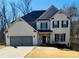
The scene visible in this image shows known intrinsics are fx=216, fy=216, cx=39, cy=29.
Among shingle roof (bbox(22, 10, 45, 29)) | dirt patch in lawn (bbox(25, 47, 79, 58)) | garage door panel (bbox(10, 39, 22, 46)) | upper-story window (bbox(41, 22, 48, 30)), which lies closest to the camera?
dirt patch in lawn (bbox(25, 47, 79, 58))

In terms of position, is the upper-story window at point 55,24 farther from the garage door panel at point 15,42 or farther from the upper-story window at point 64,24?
the garage door panel at point 15,42

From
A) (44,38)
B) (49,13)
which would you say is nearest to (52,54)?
(44,38)

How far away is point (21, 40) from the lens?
41.0 m

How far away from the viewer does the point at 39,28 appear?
4162 centimetres

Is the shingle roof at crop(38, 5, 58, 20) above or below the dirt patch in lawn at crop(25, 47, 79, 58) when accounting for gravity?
above

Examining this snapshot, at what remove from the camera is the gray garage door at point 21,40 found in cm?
4059

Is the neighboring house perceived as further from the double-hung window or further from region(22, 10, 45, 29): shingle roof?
region(22, 10, 45, 29): shingle roof

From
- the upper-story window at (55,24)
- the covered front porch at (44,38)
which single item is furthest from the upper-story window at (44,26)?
the upper-story window at (55,24)

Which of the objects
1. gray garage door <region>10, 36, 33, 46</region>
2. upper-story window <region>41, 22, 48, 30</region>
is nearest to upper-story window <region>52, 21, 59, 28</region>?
upper-story window <region>41, 22, 48, 30</region>

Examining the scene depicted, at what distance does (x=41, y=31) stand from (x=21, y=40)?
4164mm

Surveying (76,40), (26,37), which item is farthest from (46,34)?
(76,40)

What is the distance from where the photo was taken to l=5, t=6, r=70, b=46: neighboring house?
1590 inches

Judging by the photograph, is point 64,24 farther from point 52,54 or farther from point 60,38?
point 52,54

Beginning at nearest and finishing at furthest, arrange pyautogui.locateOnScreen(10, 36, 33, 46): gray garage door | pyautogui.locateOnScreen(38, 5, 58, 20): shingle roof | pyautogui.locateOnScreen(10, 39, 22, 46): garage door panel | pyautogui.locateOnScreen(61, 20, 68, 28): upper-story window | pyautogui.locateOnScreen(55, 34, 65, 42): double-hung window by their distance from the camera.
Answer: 1. pyautogui.locateOnScreen(10, 36, 33, 46): gray garage door
2. pyautogui.locateOnScreen(61, 20, 68, 28): upper-story window
3. pyautogui.locateOnScreen(55, 34, 65, 42): double-hung window
4. pyautogui.locateOnScreen(10, 39, 22, 46): garage door panel
5. pyautogui.locateOnScreen(38, 5, 58, 20): shingle roof
